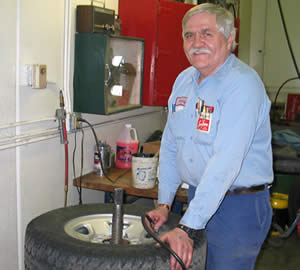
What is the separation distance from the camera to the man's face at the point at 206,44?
152cm

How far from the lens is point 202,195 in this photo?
1322 mm

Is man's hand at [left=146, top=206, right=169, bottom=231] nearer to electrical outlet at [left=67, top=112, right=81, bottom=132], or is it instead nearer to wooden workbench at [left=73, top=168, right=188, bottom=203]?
wooden workbench at [left=73, top=168, right=188, bottom=203]

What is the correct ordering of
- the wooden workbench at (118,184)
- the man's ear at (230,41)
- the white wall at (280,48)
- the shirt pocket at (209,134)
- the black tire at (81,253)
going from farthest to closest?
the white wall at (280,48) → the wooden workbench at (118,184) → the man's ear at (230,41) → the shirt pocket at (209,134) → the black tire at (81,253)

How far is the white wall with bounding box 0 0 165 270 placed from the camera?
1795 mm

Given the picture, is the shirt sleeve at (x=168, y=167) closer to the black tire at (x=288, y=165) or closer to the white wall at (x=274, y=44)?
the black tire at (x=288, y=165)

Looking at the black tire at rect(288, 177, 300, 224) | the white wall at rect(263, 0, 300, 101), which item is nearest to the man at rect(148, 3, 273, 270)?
the black tire at rect(288, 177, 300, 224)

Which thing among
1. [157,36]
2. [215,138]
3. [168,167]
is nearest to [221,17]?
→ [215,138]

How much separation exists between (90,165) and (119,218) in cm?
120

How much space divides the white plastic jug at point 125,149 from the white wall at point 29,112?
0.36 meters

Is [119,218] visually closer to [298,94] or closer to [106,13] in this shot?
[106,13]

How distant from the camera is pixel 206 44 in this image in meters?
1.52

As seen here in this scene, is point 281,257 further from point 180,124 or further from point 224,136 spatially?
point 224,136

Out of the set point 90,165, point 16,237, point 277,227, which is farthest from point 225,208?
point 277,227

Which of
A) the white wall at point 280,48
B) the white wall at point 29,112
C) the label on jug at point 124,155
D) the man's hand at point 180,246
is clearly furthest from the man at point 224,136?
the white wall at point 280,48
